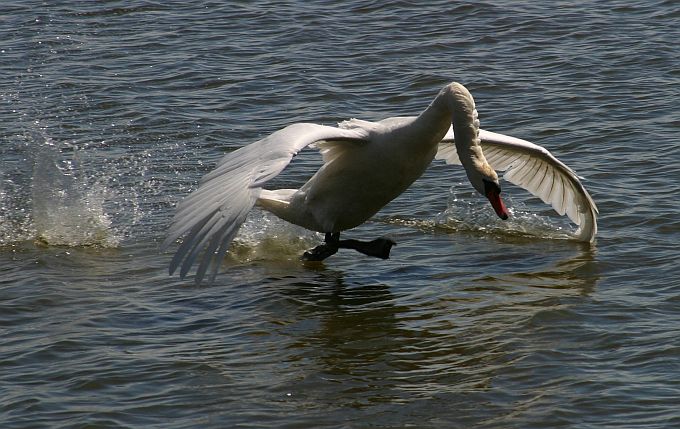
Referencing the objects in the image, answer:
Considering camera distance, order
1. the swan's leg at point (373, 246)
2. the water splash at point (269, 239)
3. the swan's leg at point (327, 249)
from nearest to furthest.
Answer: the swan's leg at point (373, 246) < the swan's leg at point (327, 249) < the water splash at point (269, 239)

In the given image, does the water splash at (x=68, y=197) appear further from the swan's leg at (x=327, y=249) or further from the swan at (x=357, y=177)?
the swan's leg at (x=327, y=249)

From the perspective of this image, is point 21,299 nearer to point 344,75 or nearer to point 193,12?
point 344,75

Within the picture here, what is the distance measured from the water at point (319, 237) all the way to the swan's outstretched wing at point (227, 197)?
0.75 metres

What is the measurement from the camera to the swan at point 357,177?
743 cm

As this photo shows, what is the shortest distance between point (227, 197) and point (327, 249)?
7.19 ft

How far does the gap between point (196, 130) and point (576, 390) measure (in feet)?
22.5

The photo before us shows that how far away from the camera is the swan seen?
7.43 m

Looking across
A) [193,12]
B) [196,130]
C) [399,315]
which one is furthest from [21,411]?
[193,12]

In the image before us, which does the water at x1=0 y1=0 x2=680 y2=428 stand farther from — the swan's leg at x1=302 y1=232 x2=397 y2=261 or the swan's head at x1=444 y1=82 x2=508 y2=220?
the swan's head at x1=444 y1=82 x2=508 y2=220

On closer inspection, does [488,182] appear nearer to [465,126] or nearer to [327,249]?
[465,126]

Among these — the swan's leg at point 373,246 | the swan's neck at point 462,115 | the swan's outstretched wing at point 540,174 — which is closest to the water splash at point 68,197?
the swan's leg at point 373,246

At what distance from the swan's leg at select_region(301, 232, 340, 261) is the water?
0.17 metres

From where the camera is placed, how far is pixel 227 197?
24.8ft

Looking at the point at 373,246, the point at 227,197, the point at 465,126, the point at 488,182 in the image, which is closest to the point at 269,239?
the point at 373,246
